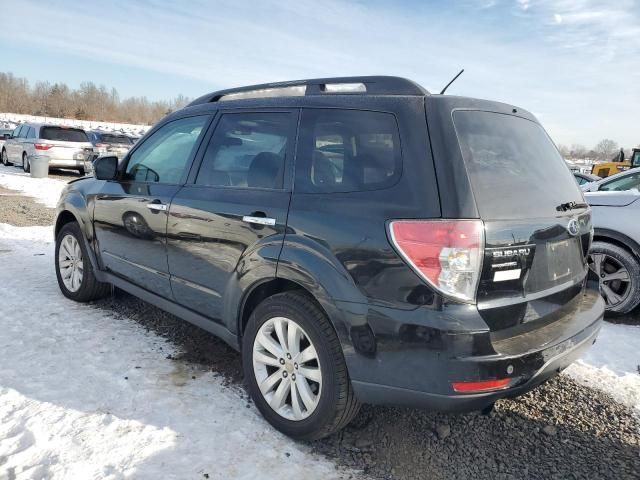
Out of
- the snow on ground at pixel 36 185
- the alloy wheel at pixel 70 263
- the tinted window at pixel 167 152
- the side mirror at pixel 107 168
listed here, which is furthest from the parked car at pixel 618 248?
the snow on ground at pixel 36 185

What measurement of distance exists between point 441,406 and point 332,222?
0.96 m

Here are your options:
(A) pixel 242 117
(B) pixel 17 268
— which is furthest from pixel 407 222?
(B) pixel 17 268

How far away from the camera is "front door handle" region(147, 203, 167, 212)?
11.3 feet

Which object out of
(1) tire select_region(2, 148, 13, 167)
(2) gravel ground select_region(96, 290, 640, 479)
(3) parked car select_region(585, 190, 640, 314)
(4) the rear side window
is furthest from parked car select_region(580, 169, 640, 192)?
(1) tire select_region(2, 148, 13, 167)

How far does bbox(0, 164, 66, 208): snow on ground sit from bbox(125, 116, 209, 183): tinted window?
806 centimetres

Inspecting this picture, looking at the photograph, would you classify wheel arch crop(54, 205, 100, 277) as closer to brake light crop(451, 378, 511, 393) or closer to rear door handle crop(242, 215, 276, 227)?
rear door handle crop(242, 215, 276, 227)

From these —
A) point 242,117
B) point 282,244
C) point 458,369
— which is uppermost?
point 242,117

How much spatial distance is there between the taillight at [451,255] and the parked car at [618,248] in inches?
127

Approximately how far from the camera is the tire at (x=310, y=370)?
94.7 inches

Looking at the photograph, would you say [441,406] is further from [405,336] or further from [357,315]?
[357,315]

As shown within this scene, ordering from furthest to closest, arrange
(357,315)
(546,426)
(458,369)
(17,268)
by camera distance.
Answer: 1. (17,268)
2. (546,426)
3. (357,315)
4. (458,369)

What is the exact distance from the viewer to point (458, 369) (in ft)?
6.80

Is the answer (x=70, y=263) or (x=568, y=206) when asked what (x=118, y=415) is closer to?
(x=70, y=263)

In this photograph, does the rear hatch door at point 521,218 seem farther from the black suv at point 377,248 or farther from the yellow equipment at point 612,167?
the yellow equipment at point 612,167
